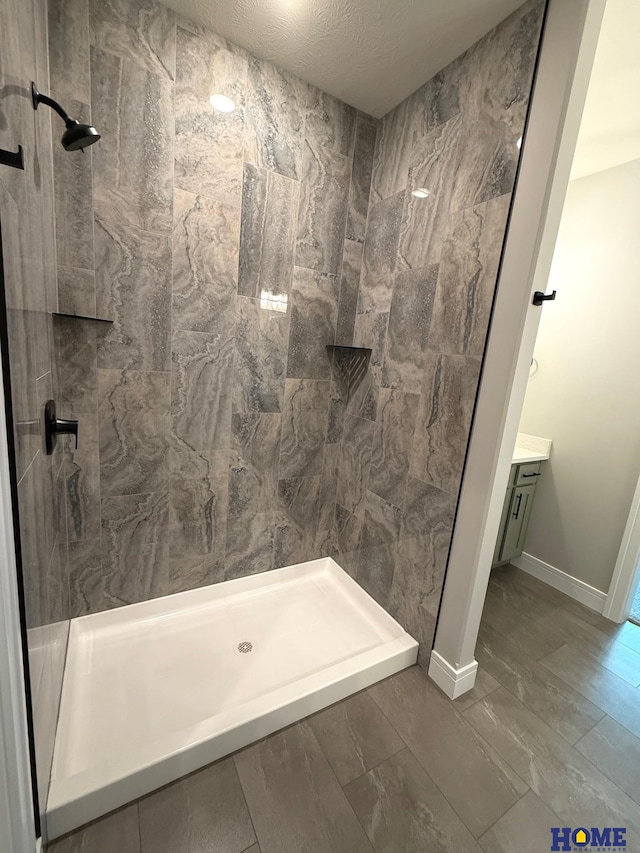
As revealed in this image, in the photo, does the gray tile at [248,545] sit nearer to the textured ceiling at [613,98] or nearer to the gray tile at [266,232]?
the gray tile at [266,232]

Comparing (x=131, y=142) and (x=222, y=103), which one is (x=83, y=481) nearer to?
(x=131, y=142)

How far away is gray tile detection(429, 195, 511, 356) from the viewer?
1.28 metres

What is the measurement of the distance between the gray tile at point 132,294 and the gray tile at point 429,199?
1133 mm

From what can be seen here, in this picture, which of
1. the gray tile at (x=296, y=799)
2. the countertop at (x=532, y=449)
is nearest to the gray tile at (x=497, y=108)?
the countertop at (x=532, y=449)

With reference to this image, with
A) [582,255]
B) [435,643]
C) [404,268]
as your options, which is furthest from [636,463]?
[404,268]

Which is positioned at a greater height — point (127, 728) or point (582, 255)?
point (582, 255)

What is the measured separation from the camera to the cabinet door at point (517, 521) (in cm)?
229

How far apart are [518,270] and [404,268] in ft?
2.07

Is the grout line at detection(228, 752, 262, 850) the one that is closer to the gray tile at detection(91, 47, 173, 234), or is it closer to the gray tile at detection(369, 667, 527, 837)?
the gray tile at detection(369, 667, 527, 837)

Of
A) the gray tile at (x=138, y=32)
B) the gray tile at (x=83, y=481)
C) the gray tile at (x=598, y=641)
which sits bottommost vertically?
the gray tile at (x=598, y=641)

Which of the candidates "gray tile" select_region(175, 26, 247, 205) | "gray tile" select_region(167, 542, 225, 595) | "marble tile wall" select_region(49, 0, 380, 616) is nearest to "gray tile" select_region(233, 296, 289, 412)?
"marble tile wall" select_region(49, 0, 380, 616)

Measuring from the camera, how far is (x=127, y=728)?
1229 mm

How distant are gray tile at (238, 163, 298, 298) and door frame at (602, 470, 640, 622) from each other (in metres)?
2.35

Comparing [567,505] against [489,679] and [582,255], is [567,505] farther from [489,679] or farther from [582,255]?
[582,255]
